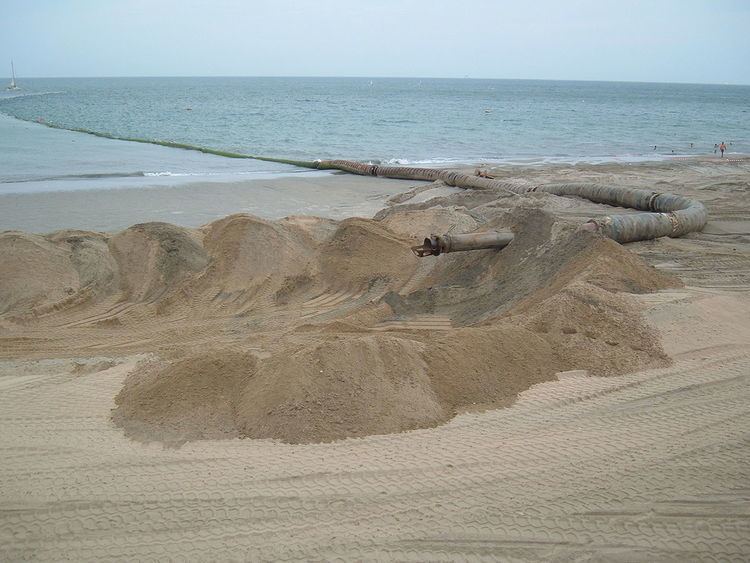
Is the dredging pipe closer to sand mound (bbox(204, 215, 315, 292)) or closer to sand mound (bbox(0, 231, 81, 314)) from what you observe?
sand mound (bbox(204, 215, 315, 292))

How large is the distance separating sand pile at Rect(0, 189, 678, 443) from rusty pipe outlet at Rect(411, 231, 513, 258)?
7.3 inches

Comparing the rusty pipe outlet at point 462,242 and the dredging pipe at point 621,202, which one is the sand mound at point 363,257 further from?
the dredging pipe at point 621,202

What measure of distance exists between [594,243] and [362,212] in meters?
7.64

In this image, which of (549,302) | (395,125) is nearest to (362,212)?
(549,302)

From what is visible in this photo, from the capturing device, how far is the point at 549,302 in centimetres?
624

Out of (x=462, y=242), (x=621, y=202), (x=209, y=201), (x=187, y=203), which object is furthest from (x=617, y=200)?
(x=187, y=203)

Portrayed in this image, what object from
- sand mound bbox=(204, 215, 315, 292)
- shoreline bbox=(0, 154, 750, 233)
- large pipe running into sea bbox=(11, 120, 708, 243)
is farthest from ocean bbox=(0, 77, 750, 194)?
sand mound bbox=(204, 215, 315, 292)

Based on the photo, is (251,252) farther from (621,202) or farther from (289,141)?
(289,141)

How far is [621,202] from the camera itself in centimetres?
1349

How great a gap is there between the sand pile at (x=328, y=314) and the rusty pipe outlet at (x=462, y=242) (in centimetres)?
18

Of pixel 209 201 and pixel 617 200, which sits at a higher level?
pixel 617 200

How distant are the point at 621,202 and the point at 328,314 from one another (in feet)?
28.3

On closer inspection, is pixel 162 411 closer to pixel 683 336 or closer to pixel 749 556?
pixel 749 556

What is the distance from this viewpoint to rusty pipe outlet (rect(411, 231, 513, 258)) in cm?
782
